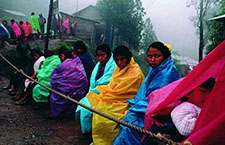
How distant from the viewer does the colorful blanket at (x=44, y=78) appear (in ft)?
15.8

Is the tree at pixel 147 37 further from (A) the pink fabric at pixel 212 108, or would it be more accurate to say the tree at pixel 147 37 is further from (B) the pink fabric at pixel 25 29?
(A) the pink fabric at pixel 212 108

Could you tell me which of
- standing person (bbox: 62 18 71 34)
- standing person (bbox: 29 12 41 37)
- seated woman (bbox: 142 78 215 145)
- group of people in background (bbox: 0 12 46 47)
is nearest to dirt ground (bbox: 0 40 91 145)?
seated woman (bbox: 142 78 215 145)

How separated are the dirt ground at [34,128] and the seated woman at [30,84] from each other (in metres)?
0.21

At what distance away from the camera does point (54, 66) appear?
499 centimetres

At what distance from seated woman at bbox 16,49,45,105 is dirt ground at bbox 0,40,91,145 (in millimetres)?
209

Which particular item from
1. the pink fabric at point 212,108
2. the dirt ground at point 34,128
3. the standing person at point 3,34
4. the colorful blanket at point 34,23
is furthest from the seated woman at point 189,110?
the colorful blanket at point 34,23

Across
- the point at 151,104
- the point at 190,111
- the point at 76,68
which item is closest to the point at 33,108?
the point at 76,68

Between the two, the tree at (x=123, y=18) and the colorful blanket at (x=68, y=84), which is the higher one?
the tree at (x=123, y=18)

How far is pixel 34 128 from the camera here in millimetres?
3885

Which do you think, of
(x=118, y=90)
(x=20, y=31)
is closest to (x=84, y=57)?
(x=118, y=90)

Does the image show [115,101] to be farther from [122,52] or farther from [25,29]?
[25,29]

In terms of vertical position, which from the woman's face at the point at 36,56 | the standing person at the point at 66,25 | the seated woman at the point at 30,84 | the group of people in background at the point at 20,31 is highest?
the standing person at the point at 66,25

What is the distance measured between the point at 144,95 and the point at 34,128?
255 centimetres

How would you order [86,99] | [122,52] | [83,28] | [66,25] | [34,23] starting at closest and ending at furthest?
[122,52] → [86,99] → [34,23] → [66,25] → [83,28]
